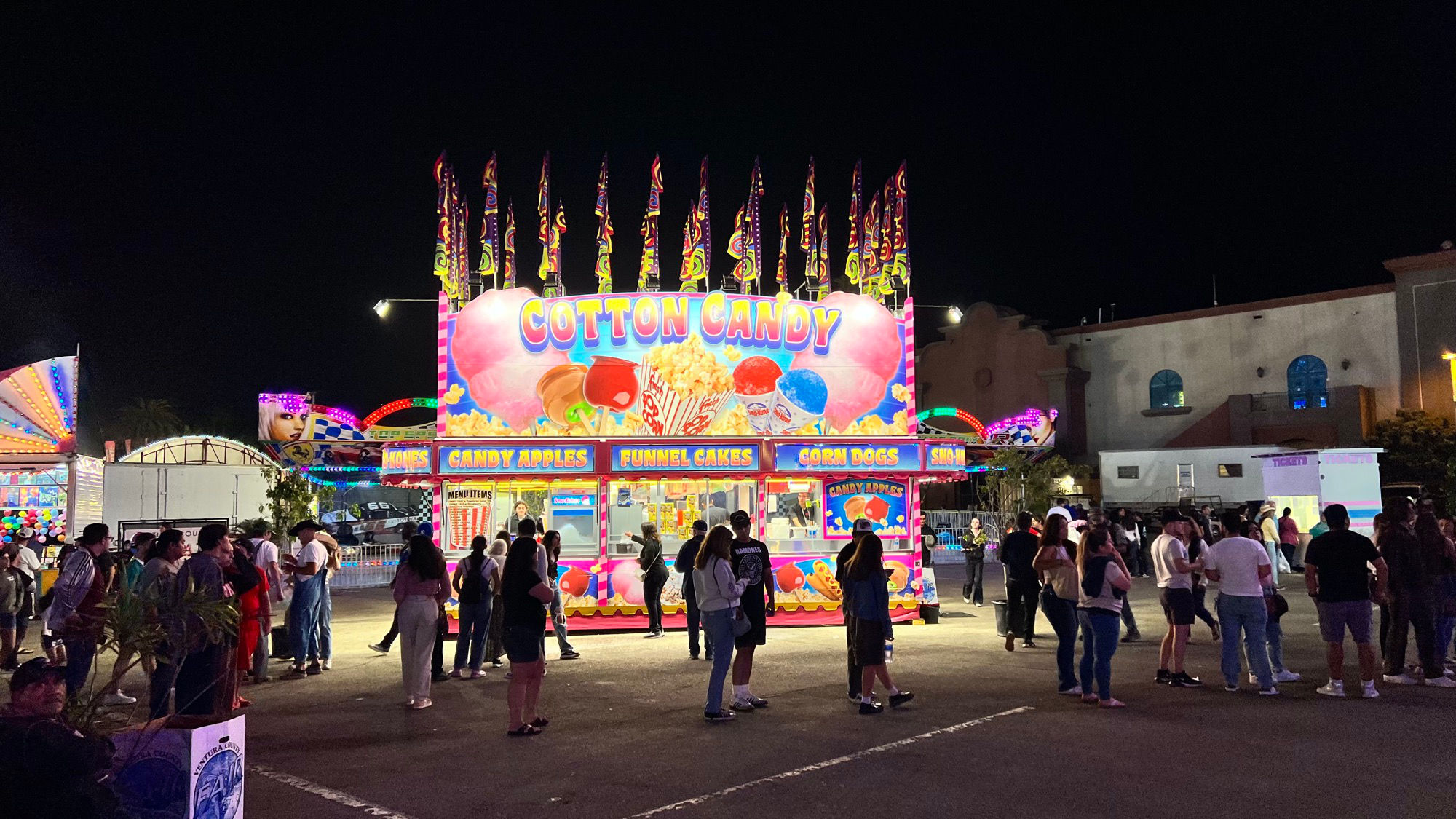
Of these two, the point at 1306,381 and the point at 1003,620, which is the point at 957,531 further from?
the point at 1003,620

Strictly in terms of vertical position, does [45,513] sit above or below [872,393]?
below

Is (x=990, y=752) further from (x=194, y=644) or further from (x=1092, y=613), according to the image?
(x=194, y=644)

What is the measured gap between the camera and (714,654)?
26.8 feet

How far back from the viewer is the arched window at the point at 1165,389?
122 ft

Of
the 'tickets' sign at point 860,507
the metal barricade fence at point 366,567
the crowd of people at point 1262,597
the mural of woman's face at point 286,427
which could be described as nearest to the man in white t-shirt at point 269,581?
the mural of woman's face at point 286,427

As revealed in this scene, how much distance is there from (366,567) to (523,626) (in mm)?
18306

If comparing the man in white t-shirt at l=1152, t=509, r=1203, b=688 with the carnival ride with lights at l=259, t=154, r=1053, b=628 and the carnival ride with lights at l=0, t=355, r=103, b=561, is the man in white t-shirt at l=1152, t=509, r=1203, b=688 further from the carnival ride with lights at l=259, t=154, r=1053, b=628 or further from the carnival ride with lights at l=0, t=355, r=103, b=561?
the carnival ride with lights at l=0, t=355, r=103, b=561

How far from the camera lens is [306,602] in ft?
36.6

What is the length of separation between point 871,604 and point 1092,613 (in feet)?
6.38

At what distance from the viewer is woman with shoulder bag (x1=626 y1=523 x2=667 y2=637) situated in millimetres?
13844

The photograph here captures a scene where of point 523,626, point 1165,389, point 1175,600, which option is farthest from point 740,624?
point 1165,389

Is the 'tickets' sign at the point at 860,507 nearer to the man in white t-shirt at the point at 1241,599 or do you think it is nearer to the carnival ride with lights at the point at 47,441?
the man in white t-shirt at the point at 1241,599

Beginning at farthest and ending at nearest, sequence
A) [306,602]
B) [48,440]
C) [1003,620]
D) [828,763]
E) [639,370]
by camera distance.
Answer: [48,440]
[639,370]
[1003,620]
[306,602]
[828,763]

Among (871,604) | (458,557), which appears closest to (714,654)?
(871,604)
